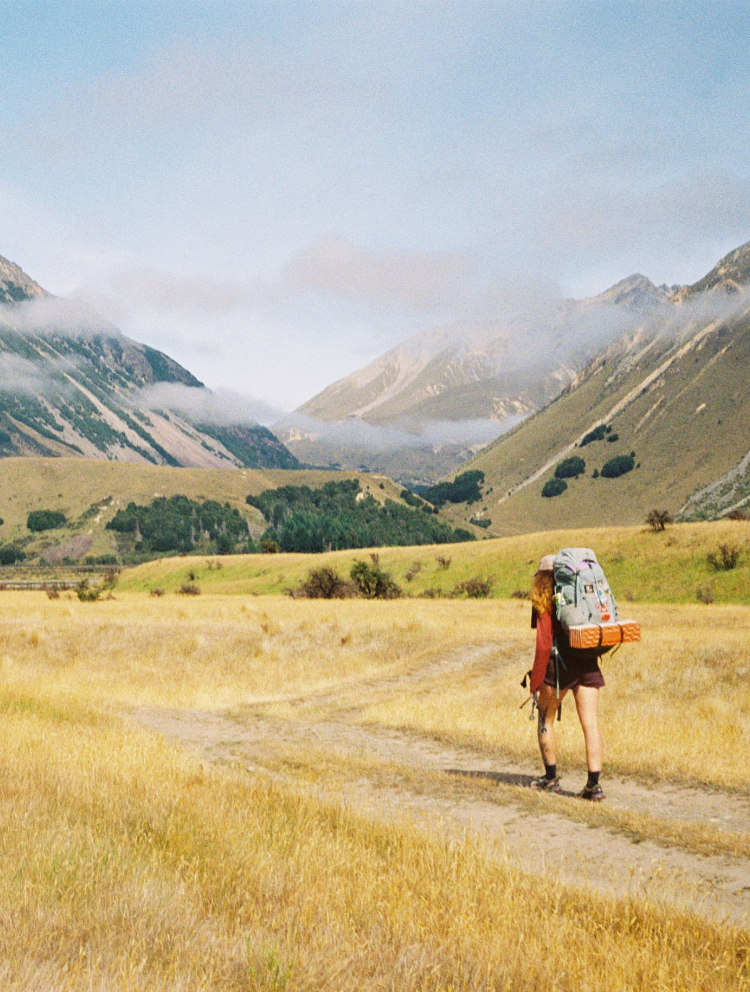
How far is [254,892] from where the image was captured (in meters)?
5.62

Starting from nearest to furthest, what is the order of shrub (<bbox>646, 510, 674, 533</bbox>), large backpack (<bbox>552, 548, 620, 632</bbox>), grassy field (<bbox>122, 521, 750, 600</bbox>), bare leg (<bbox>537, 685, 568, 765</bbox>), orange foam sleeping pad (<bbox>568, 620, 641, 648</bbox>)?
orange foam sleeping pad (<bbox>568, 620, 641, 648</bbox>), large backpack (<bbox>552, 548, 620, 632</bbox>), bare leg (<bbox>537, 685, 568, 765</bbox>), grassy field (<bbox>122, 521, 750, 600</bbox>), shrub (<bbox>646, 510, 674, 533</bbox>)

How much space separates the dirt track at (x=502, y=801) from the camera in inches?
257

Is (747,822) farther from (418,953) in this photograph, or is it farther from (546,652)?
(418,953)

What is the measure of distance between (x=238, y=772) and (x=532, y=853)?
4.88 meters

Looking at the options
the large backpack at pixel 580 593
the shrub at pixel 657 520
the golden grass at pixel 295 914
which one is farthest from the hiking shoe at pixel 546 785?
the shrub at pixel 657 520

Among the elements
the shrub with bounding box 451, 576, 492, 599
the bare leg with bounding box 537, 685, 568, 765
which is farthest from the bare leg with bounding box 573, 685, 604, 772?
the shrub with bounding box 451, 576, 492, 599

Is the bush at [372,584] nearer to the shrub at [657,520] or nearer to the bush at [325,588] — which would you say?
the bush at [325,588]

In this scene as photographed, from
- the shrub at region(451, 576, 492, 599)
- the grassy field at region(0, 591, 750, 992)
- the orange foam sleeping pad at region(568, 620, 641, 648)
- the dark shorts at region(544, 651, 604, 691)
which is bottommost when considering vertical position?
the shrub at region(451, 576, 492, 599)

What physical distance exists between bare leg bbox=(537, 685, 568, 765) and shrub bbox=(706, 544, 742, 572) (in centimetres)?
4801

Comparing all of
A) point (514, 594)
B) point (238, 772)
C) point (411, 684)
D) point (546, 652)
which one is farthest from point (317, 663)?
point (514, 594)

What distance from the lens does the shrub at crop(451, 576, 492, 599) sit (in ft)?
201

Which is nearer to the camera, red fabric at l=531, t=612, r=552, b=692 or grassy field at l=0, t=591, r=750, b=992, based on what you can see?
grassy field at l=0, t=591, r=750, b=992

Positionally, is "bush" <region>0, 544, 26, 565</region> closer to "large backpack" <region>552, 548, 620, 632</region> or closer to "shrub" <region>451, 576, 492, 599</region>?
"shrub" <region>451, 576, 492, 599</region>

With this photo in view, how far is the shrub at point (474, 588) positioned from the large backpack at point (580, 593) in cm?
5203
